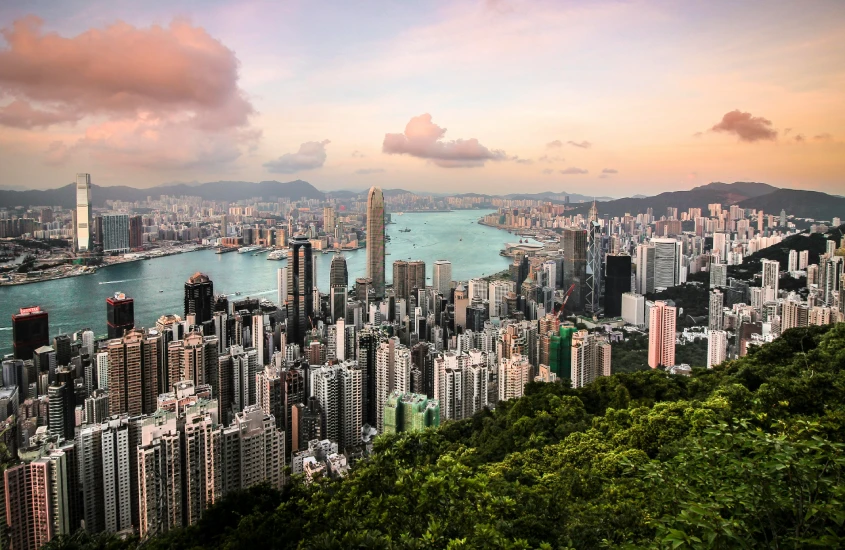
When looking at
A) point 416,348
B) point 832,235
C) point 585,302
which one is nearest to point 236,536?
point 416,348

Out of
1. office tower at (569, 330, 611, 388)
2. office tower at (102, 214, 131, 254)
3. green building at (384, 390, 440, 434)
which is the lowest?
green building at (384, 390, 440, 434)

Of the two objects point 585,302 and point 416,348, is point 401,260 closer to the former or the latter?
point 585,302

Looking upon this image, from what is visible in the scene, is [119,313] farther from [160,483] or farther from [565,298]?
[565,298]

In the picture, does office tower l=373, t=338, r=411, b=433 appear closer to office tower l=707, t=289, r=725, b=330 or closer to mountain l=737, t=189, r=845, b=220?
office tower l=707, t=289, r=725, b=330

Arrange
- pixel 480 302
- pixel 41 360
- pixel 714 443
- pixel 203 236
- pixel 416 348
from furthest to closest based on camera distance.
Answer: pixel 480 302
pixel 203 236
pixel 416 348
pixel 41 360
pixel 714 443

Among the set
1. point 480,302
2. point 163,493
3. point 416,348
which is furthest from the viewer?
point 480,302

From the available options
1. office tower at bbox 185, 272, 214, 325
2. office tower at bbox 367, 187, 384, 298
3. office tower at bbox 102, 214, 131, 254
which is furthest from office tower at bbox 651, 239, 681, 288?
office tower at bbox 102, 214, 131, 254
